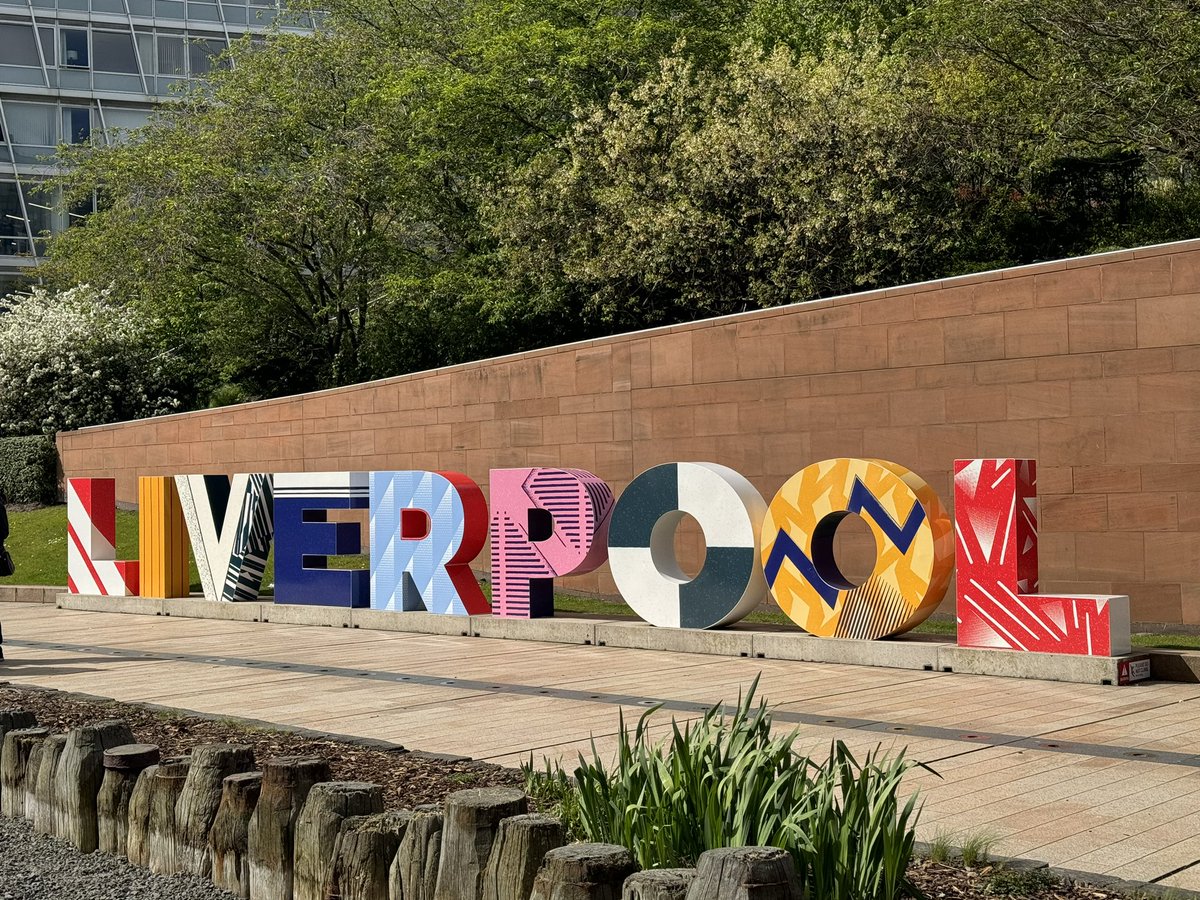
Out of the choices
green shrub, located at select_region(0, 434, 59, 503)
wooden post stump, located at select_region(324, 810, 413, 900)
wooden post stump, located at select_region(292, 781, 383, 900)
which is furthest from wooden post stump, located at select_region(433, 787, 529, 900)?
green shrub, located at select_region(0, 434, 59, 503)

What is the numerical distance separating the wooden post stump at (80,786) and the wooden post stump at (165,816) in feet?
1.59

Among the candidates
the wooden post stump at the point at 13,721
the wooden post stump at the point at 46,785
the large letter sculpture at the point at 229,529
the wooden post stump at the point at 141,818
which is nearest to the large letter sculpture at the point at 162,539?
the large letter sculpture at the point at 229,529

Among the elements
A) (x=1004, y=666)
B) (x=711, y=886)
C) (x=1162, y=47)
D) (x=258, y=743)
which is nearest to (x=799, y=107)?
(x=1162, y=47)

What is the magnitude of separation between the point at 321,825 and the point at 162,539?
1512cm

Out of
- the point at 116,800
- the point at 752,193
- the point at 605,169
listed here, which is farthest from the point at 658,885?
the point at 605,169

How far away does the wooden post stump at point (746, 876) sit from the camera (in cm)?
375

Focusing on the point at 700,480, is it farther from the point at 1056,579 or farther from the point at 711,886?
the point at 711,886

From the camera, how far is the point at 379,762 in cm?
681

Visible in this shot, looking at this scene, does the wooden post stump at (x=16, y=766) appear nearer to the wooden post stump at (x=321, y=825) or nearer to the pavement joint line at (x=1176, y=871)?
the wooden post stump at (x=321, y=825)

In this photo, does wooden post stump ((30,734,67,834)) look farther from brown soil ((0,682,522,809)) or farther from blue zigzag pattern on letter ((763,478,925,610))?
blue zigzag pattern on letter ((763,478,925,610))

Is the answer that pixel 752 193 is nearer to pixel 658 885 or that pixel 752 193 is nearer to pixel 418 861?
pixel 418 861

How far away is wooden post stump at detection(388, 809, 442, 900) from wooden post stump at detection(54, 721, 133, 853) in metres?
2.08

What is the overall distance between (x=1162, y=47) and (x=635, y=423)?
29.9 feet

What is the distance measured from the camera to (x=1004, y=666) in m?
11.2
